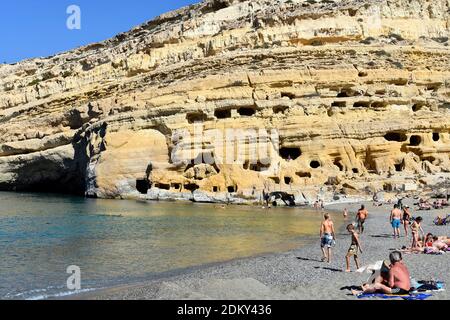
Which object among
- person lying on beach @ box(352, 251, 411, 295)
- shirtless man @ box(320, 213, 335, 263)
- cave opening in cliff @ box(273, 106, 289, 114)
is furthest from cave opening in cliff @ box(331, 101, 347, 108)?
person lying on beach @ box(352, 251, 411, 295)

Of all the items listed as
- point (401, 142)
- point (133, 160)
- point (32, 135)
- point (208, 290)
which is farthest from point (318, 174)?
point (32, 135)

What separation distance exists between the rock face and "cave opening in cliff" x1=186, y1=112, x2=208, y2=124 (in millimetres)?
111

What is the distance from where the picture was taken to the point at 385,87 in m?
37.1

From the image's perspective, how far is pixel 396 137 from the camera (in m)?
35.5

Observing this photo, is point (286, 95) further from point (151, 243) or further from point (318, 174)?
point (151, 243)

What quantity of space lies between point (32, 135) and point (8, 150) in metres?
2.94

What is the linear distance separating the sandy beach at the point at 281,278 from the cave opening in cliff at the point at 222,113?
22.6m

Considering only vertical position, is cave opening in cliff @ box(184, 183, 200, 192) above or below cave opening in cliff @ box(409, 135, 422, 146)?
below

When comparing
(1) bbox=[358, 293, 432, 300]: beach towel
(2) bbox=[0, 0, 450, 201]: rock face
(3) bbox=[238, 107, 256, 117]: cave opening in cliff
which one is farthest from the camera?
(3) bbox=[238, 107, 256, 117]: cave opening in cliff

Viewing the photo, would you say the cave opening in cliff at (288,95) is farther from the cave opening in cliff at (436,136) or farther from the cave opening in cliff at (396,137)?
the cave opening in cliff at (436,136)

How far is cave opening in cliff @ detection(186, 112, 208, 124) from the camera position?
36.4 m

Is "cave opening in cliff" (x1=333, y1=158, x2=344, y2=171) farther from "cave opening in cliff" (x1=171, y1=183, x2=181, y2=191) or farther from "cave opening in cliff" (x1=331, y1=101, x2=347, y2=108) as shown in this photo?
"cave opening in cliff" (x1=171, y1=183, x2=181, y2=191)

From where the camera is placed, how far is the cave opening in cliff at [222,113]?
37.0 meters

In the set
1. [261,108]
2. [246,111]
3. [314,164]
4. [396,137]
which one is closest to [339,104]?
[396,137]
